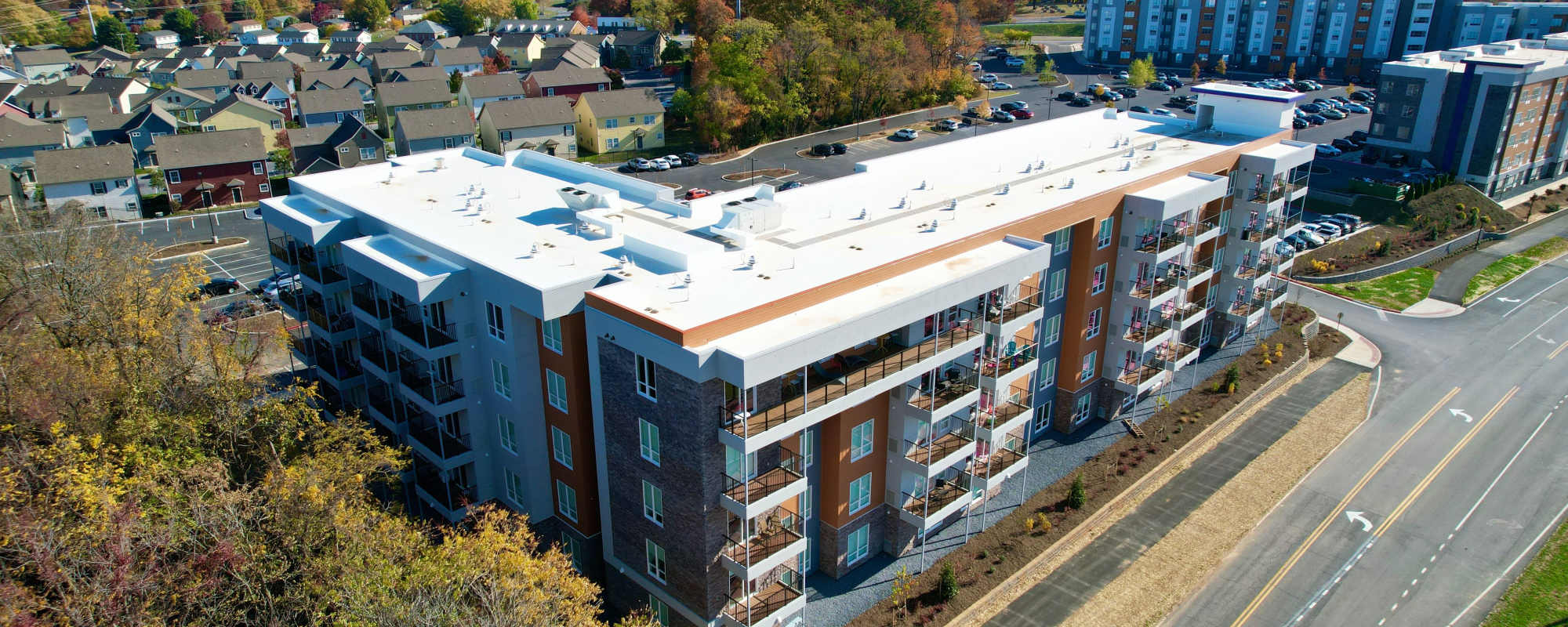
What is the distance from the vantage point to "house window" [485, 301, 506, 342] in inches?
1256

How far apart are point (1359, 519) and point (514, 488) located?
3393 cm

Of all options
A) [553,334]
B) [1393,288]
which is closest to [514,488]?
[553,334]

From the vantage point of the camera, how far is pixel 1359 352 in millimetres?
53312

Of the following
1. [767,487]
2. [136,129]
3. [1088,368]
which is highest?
[136,129]

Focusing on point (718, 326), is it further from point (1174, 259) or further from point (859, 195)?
point (1174, 259)

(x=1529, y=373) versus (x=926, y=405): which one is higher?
(x=926, y=405)

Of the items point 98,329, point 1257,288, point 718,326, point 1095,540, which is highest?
point 718,326

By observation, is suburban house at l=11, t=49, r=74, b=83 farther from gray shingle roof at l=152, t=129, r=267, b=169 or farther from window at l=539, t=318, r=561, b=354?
window at l=539, t=318, r=561, b=354

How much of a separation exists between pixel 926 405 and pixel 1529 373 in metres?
39.5

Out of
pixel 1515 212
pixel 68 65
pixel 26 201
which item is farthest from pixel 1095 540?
pixel 68 65

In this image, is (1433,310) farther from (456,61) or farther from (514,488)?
(456,61)

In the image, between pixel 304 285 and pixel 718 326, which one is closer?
pixel 718 326

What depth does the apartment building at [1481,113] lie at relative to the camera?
7644 cm

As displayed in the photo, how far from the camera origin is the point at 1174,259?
4434 centimetres
